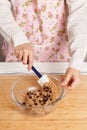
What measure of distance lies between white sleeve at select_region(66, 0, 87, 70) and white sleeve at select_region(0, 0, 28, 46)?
15 centimetres

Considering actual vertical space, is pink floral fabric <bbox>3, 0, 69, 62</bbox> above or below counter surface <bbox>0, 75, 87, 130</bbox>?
above

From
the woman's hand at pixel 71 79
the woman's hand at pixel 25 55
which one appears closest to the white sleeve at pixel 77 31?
the woman's hand at pixel 71 79

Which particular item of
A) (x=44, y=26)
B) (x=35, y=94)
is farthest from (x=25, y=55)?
(x=44, y=26)

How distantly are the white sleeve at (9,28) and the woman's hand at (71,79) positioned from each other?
174 mm

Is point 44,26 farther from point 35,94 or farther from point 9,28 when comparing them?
point 35,94

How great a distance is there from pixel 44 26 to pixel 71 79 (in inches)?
12.7

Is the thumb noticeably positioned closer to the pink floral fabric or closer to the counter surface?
the counter surface

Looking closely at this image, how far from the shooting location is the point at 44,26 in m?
1.09

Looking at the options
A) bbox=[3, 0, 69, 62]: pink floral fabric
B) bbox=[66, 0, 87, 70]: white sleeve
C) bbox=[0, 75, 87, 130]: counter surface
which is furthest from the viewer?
bbox=[3, 0, 69, 62]: pink floral fabric

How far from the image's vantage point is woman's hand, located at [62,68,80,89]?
2.65 feet

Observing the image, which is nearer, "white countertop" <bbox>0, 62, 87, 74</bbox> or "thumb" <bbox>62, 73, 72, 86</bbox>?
"thumb" <bbox>62, 73, 72, 86</bbox>

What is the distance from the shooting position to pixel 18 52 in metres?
0.85

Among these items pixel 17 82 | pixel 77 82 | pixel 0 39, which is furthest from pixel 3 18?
pixel 0 39

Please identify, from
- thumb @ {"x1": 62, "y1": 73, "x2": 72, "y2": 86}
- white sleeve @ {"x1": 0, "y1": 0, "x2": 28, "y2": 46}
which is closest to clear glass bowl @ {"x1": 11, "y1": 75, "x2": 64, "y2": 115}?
thumb @ {"x1": 62, "y1": 73, "x2": 72, "y2": 86}
